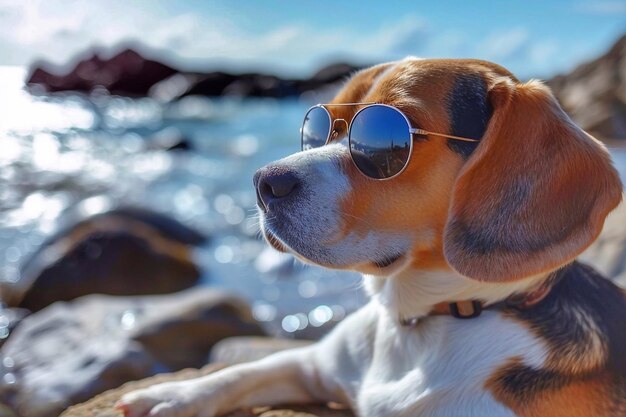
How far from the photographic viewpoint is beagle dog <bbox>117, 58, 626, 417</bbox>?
2.78 m

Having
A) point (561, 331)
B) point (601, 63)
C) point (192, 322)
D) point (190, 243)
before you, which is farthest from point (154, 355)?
point (601, 63)

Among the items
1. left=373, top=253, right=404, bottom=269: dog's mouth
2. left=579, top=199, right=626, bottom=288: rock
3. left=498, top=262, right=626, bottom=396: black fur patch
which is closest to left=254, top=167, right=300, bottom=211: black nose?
left=373, top=253, right=404, bottom=269: dog's mouth

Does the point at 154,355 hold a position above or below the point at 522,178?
below

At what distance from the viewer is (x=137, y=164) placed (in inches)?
679

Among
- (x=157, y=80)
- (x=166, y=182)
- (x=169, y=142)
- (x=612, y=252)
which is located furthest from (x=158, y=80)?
(x=612, y=252)

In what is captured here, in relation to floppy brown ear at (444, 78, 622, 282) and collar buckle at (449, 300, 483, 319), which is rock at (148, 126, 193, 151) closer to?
collar buckle at (449, 300, 483, 319)

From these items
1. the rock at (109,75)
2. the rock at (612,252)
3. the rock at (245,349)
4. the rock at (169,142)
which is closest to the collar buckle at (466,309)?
the rock at (245,349)

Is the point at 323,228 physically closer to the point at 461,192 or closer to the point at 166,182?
the point at 461,192

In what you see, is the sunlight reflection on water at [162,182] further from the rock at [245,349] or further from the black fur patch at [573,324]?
the black fur patch at [573,324]

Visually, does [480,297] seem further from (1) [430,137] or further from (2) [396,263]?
(1) [430,137]


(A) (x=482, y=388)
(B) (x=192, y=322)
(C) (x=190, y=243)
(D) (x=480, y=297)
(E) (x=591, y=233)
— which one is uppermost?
(E) (x=591, y=233)

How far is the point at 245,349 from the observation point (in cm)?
532

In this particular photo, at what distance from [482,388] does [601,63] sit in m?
21.5

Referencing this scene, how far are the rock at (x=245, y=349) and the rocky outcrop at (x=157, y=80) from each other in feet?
15.6
